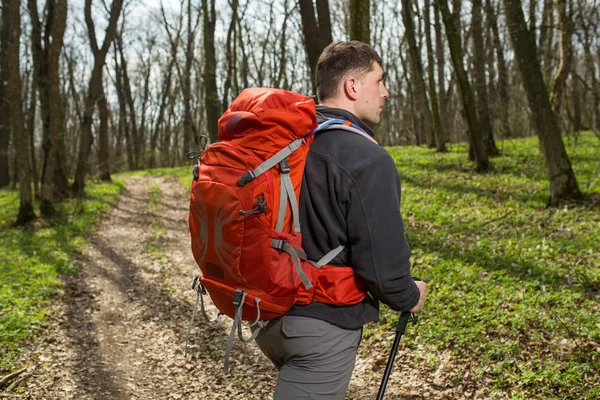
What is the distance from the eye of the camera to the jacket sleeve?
2.06 m

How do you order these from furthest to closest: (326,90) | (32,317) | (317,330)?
(32,317)
(326,90)
(317,330)

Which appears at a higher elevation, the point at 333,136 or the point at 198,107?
the point at 198,107

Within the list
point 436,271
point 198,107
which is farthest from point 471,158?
point 198,107

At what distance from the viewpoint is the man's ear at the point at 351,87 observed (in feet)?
7.51

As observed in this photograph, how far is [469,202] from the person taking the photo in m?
10.8

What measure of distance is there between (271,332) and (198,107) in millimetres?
45995

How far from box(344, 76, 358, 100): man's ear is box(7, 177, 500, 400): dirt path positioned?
3.60m

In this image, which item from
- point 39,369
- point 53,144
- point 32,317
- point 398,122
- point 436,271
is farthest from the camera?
point 398,122

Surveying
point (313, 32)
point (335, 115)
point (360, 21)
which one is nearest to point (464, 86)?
point (313, 32)

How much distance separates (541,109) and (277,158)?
8518 mm

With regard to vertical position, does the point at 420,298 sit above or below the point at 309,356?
above

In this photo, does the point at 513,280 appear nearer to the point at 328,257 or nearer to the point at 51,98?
the point at 328,257

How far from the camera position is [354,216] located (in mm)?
2084

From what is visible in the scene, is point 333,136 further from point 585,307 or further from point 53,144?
point 53,144
